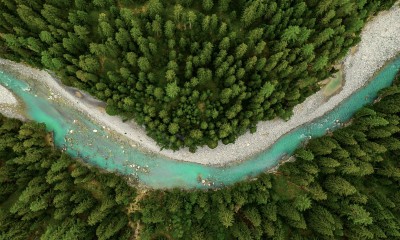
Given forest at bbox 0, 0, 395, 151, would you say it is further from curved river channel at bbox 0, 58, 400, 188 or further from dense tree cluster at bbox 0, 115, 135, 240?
dense tree cluster at bbox 0, 115, 135, 240

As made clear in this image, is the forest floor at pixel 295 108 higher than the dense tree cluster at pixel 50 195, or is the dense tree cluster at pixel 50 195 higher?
the forest floor at pixel 295 108

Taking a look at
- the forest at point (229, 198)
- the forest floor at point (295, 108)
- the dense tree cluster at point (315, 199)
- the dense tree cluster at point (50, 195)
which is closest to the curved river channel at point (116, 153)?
the forest floor at point (295, 108)

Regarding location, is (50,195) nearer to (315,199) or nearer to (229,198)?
(229,198)

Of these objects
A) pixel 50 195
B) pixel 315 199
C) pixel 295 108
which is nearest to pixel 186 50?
pixel 295 108

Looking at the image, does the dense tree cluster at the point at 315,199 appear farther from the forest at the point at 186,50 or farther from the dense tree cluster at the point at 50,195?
the forest at the point at 186,50

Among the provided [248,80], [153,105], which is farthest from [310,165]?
[153,105]

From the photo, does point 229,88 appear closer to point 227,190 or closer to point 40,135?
point 227,190
